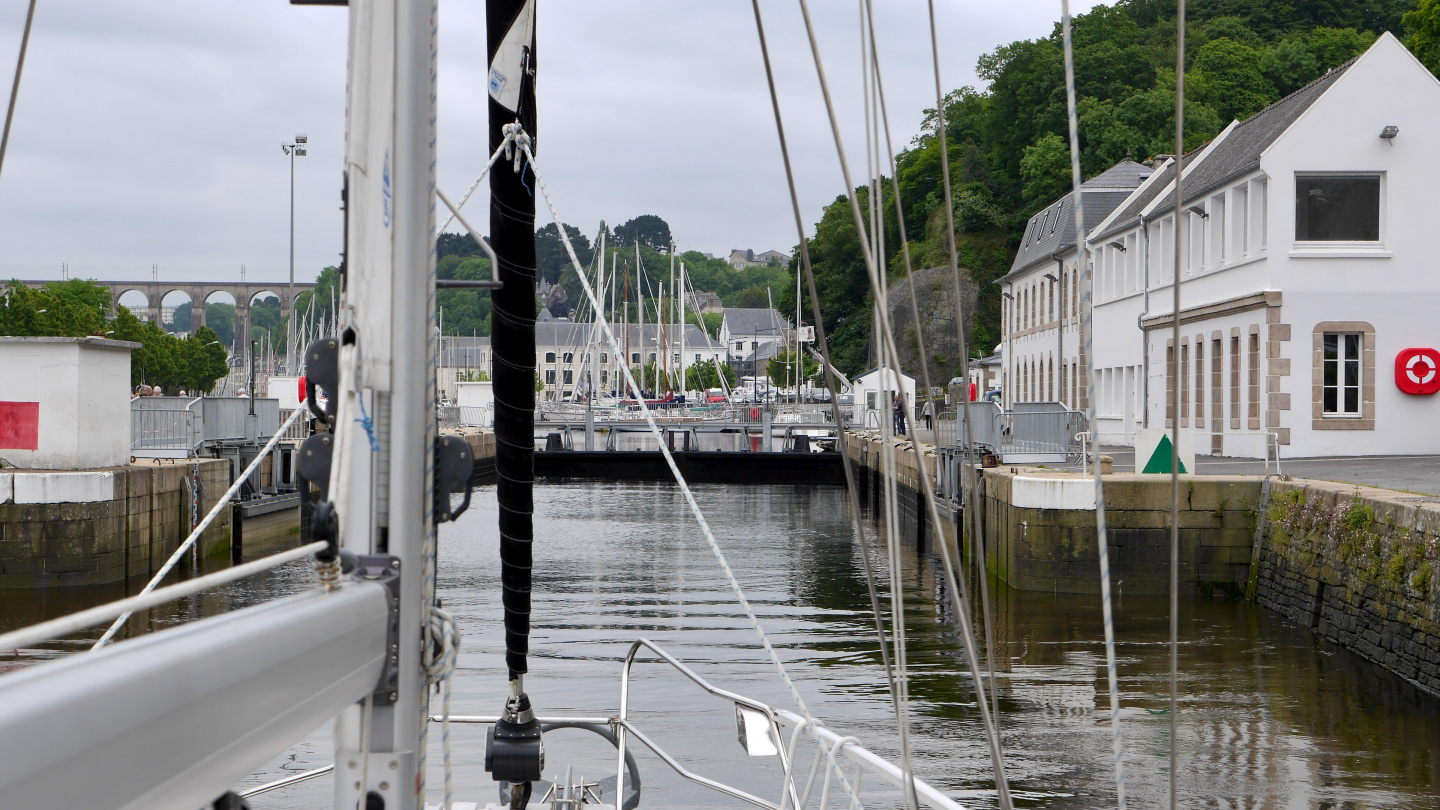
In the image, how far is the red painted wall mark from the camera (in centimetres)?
1648

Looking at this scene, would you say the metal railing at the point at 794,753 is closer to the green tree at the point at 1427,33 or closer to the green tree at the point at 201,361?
the green tree at the point at 1427,33

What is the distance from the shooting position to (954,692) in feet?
40.0

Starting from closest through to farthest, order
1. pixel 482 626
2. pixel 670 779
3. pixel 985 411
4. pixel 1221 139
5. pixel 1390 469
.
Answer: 1. pixel 670 779
2. pixel 482 626
3. pixel 1390 469
4. pixel 985 411
5. pixel 1221 139

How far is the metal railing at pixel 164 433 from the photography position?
20.8 metres

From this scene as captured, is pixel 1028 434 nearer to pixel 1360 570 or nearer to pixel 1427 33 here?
pixel 1360 570

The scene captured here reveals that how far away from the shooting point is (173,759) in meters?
1.25

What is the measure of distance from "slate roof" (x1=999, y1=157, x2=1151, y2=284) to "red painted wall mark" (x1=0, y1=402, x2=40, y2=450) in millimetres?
30291

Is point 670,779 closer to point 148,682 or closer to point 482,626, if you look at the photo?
point 482,626

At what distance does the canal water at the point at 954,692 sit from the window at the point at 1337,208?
33.4 ft

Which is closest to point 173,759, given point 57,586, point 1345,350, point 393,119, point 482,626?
point 393,119

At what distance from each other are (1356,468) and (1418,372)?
4.28 metres

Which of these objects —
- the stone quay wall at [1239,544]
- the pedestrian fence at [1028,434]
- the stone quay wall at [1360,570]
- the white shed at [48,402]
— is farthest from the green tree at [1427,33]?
the white shed at [48,402]

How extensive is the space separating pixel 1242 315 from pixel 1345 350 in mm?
2035

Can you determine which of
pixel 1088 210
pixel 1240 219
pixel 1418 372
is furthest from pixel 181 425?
pixel 1088 210
